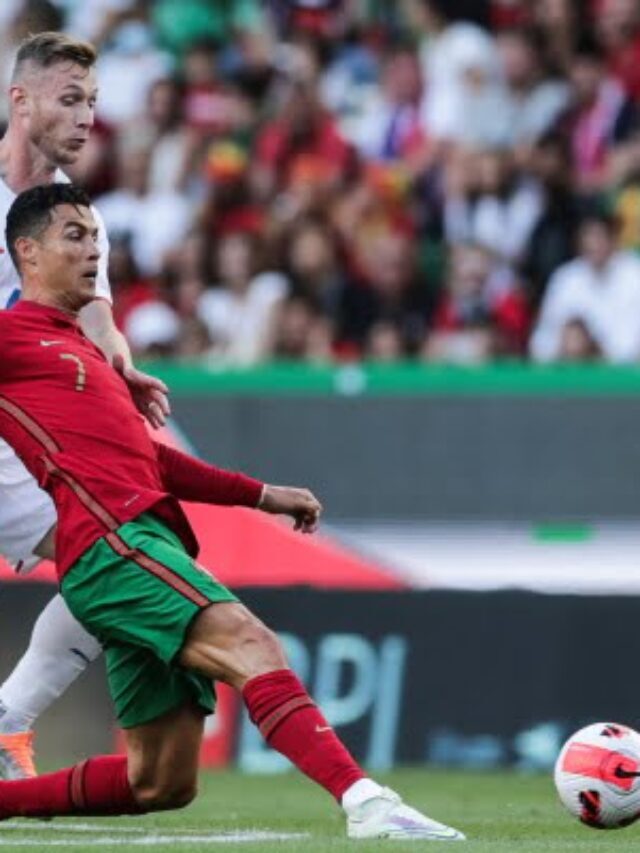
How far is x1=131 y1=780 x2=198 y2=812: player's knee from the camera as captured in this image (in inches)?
282

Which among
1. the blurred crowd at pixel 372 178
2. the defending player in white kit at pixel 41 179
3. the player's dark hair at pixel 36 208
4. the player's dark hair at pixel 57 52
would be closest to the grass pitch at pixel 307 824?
the defending player in white kit at pixel 41 179

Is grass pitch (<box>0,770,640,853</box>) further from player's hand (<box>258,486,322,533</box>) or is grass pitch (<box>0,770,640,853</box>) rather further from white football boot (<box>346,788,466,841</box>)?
player's hand (<box>258,486,322,533</box>)

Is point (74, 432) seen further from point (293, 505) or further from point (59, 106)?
point (59, 106)

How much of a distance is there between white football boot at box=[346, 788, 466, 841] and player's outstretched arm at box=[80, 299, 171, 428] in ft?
4.94

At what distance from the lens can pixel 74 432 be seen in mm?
7062

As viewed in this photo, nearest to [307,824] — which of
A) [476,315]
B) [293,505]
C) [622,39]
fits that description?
[293,505]

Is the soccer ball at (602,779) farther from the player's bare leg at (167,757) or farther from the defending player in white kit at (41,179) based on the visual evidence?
the defending player in white kit at (41,179)

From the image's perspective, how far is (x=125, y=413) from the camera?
722cm

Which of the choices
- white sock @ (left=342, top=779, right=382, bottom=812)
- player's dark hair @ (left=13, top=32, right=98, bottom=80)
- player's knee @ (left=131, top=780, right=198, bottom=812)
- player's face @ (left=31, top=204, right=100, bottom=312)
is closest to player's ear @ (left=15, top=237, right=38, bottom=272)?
player's face @ (left=31, top=204, right=100, bottom=312)

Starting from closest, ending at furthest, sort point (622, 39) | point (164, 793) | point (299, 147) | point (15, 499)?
point (164, 793)
point (15, 499)
point (622, 39)
point (299, 147)

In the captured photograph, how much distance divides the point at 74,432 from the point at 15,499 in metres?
1.29

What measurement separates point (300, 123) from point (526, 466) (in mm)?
3391

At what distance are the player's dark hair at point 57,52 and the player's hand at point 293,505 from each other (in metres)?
1.78

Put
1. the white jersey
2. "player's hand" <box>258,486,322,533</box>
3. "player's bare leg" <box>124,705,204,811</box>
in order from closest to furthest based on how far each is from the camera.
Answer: "player's bare leg" <box>124,705,204,811</box> → "player's hand" <box>258,486,322,533</box> → the white jersey
